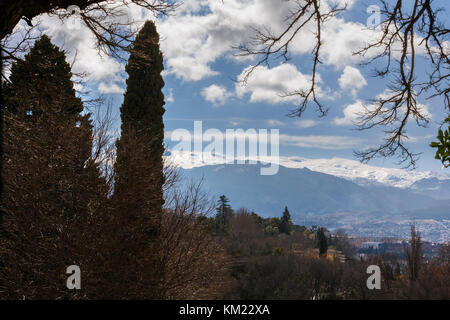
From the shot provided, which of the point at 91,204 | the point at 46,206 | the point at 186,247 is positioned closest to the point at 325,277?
the point at 186,247

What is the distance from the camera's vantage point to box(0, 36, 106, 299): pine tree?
641cm

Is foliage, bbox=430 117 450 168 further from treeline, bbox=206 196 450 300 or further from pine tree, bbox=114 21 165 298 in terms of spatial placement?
treeline, bbox=206 196 450 300

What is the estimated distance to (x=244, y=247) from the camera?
26.8 m

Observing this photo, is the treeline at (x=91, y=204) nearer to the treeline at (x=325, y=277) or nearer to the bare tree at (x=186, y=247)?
the bare tree at (x=186, y=247)

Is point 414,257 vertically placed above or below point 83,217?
below

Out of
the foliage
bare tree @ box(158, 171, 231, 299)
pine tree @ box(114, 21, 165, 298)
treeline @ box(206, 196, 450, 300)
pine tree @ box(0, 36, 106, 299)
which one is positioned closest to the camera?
the foliage

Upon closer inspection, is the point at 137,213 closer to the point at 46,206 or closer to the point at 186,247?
the point at 46,206

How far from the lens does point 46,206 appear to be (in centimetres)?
666

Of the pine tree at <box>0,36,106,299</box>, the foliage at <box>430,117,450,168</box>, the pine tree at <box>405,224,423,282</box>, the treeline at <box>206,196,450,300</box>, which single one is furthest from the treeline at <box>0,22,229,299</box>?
the pine tree at <box>405,224,423,282</box>

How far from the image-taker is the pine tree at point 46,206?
641cm

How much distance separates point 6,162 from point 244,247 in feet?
71.5

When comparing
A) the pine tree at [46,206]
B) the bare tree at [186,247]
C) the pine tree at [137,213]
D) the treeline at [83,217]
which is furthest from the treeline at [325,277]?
the pine tree at [46,206]

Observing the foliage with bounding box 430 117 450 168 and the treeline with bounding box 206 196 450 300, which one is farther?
the treeline with bounding box 206 196 450 300
